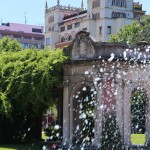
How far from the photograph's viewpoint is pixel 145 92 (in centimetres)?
2905

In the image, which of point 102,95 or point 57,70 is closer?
point 102,95

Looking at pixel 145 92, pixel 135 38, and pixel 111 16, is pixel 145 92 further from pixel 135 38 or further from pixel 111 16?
pixel 111 16

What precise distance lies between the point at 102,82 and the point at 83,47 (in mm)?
2813

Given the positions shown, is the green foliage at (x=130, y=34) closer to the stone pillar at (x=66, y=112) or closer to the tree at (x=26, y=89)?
the tree at (x=26, y=89)

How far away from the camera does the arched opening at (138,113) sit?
1205 inches

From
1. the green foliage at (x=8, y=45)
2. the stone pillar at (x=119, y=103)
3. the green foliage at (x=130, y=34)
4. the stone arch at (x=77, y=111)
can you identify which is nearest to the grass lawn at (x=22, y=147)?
the stone arch at (x=77, y=111)

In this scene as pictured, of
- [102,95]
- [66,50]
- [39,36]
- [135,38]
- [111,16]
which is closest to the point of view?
[102,95]

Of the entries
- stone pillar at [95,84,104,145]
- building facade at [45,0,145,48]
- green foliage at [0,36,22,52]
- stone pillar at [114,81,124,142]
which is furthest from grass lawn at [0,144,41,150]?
building facade at [45,0,145,48]

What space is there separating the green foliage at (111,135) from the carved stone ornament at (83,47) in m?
4.37

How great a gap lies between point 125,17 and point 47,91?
5153 centimetres

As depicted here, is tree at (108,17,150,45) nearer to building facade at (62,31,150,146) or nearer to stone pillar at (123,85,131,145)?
building facade at (62,31,150,146)

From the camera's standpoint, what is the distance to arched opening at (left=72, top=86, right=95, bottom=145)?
3028 cm

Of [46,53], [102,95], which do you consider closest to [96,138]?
[102,95]

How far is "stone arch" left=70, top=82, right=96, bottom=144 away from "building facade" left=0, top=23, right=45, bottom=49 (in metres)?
86.7
